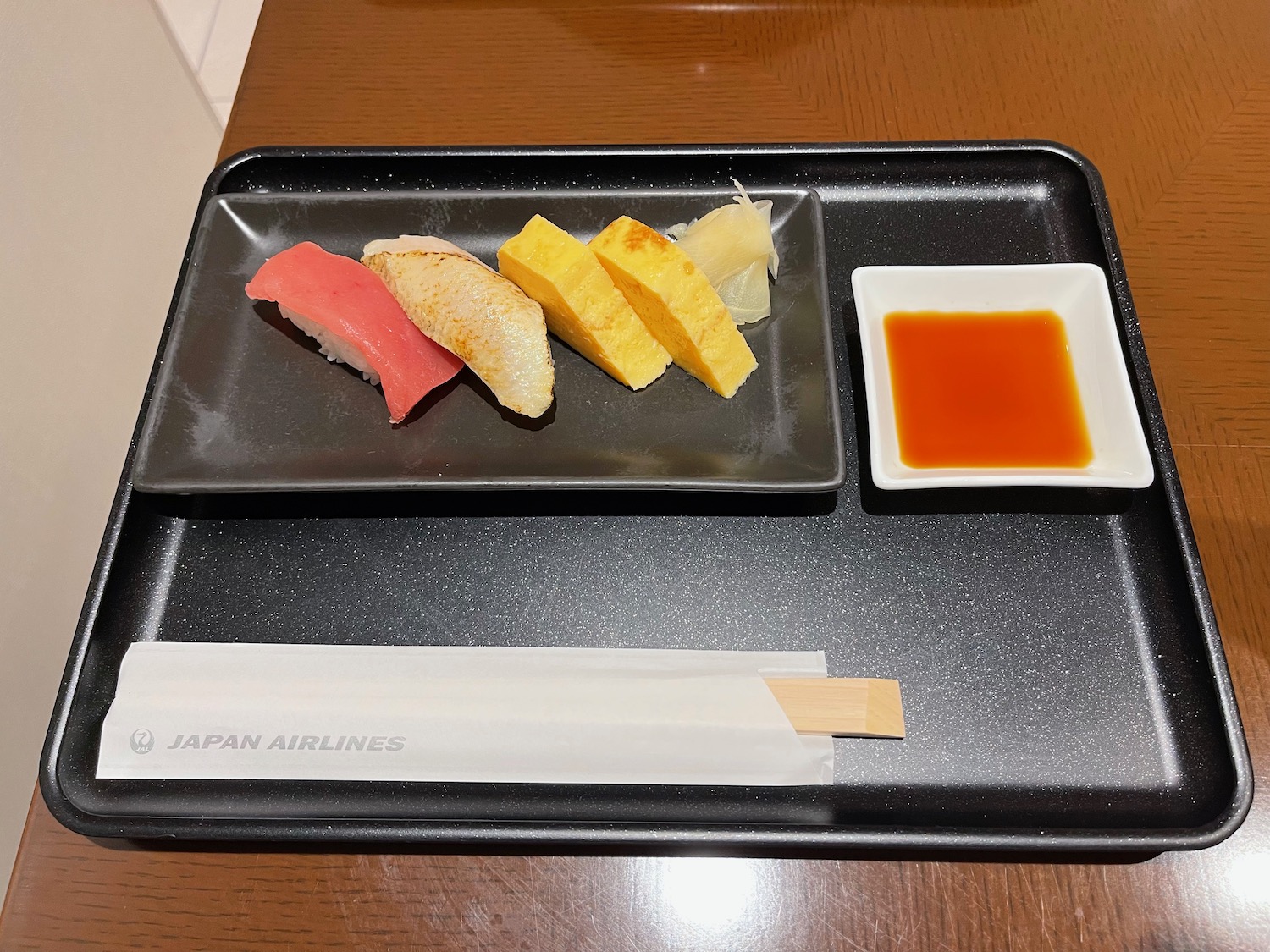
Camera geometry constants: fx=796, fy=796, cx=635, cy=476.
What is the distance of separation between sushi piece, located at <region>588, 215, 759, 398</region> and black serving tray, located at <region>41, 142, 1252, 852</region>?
8.5 inches

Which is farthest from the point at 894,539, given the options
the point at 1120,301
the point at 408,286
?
the point at 408,286

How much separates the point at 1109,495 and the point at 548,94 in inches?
56.0

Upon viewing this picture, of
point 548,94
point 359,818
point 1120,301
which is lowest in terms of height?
point 359,818

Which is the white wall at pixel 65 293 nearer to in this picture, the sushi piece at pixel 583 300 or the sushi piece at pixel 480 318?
the sushi piece at pixel 480 318

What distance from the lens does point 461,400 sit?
1414mm

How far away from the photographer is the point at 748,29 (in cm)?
191

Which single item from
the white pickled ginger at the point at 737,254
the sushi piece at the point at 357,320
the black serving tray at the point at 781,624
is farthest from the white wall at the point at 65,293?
the white pickled ginger at the point at 737,254

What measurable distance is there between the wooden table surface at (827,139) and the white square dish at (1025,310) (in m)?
0.23

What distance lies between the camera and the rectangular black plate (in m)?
1.26

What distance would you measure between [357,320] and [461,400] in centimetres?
22

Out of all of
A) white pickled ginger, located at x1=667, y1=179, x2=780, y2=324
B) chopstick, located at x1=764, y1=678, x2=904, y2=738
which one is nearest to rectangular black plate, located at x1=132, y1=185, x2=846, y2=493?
white pickled ginger, located at x1=667, y1=179, x2=780, y2=324

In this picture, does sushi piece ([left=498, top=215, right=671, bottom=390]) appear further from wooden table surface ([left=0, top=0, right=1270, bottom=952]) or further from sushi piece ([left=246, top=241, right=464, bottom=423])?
wooden table surface ([left=0, top=0, right=1270, bottom=952])

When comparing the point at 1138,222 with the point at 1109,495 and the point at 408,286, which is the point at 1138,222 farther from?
the point at 408,286

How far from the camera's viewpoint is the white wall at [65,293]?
1330mm
